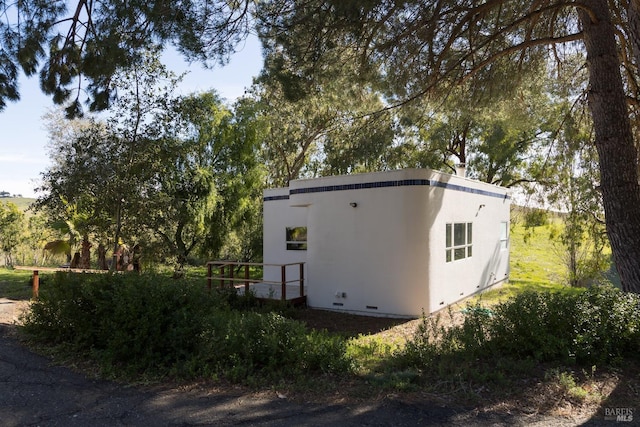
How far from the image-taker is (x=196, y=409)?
3.64 m

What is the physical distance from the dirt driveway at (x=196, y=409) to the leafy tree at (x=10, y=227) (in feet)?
76.3

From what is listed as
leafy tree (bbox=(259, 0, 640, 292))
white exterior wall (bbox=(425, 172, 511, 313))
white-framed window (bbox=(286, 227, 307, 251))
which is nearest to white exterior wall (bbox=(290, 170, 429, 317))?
white exterior wall (bbox=(425, 172, 511, 313))

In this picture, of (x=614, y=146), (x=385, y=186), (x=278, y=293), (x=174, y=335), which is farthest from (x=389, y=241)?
(x=174, y=335)

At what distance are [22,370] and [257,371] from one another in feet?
8.26

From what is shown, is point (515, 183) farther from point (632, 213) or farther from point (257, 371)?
point (257, 371)

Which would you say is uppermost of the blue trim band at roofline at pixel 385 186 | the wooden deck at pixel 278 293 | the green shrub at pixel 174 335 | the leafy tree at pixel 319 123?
the leafy tree at pixel 319 123

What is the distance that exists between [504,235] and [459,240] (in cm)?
426

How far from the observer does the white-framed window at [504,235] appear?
14.1 meters

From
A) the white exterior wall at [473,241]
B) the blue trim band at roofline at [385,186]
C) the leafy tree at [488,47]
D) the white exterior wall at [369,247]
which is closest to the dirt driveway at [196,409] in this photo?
the leafy tree at [488,47]

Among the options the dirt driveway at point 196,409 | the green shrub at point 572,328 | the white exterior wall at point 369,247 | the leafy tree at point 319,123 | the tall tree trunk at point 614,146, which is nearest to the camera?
the dirt driveway at point 196,409

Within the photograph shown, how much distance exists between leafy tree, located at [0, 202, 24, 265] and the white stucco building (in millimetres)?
20045

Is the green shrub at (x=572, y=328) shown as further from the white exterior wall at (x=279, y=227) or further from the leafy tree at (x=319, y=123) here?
the white exterior wall at (x=279, y=227)

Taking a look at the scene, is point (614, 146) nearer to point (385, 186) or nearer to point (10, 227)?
point (385, 186)

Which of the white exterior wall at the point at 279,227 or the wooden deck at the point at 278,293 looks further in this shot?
the white exterior wall at the point at 279,227
